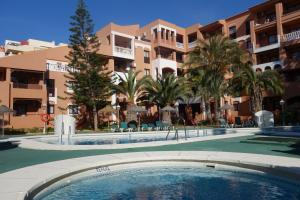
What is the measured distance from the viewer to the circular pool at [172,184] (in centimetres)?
627

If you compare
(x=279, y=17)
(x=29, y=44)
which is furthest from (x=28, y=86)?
(x=279, y=17)

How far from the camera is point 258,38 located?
3847 centimetres

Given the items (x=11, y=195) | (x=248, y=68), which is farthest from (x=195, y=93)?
(x=11, y=195)

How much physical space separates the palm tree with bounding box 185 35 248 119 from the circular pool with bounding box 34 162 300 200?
25417mm

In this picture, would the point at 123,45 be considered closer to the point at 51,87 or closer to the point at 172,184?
the point at 51,87

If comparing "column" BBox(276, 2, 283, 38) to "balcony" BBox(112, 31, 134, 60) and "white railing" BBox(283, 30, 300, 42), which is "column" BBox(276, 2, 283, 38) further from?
"balcony" BBox(112, 31, 134, 60)

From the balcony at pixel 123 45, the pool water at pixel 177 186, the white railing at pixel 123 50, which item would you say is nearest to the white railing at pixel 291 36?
the balcony at pixel 123 45

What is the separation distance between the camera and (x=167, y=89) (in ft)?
114

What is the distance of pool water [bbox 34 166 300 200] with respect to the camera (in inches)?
245

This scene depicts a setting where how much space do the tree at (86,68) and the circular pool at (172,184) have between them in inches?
919

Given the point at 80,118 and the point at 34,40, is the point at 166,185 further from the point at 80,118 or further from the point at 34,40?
the point at 34,40

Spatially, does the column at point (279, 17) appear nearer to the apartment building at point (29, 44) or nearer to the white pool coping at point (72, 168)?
the white pool coping at point (72, 168)

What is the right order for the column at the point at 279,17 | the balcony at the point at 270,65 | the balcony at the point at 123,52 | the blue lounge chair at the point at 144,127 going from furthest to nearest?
1. the balcony at the point at 123,52
2. the balcony at the point at 270,65
3. the column at the point at 279,17
4. the blue lounge chair at the point at 144,127

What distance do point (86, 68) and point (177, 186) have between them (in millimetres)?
26791
